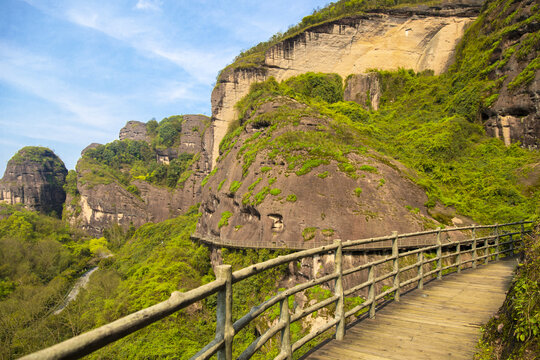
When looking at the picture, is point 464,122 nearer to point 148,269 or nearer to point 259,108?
point 259,108

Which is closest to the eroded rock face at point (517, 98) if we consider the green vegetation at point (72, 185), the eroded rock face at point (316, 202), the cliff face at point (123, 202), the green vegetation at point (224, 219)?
the eroded rock face at point (316, 202)

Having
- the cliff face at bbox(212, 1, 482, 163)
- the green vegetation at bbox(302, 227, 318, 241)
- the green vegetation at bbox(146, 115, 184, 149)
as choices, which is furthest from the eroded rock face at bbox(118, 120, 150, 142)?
the green vegetation at bbox(302, 227, 318, 241)

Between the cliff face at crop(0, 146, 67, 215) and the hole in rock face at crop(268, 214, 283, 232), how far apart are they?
88.8m

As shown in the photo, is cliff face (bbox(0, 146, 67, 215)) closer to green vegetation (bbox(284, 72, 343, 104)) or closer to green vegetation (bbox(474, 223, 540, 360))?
green vegetation (bbox(284, 72, 343, 104))

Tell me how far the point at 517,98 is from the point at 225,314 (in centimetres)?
3179

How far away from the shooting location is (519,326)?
266 cm

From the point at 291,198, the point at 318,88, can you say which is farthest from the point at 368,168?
the point at 318,88

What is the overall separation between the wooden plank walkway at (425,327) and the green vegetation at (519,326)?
0.33 meters

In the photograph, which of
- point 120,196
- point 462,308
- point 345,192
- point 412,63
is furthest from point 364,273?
point 120,196

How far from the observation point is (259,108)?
3136 centimetres

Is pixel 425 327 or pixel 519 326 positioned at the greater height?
pixel 519 326

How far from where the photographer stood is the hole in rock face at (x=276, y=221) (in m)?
19.4

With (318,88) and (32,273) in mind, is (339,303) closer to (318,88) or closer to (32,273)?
(318,88)

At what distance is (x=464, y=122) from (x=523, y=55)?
23.1ft
